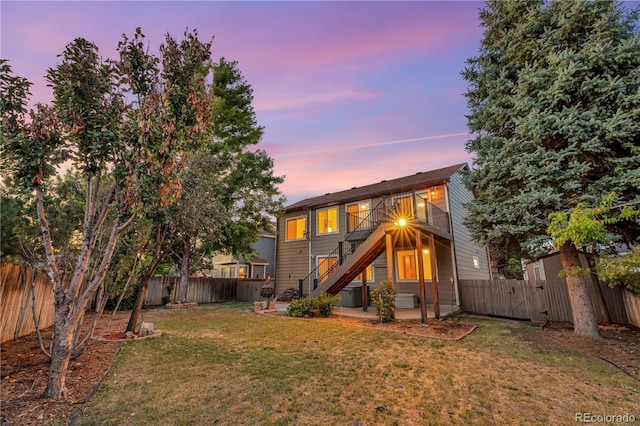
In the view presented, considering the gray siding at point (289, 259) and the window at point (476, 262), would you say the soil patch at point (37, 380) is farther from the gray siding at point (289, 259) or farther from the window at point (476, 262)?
the window at point (476, 262)

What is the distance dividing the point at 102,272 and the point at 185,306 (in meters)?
12.3

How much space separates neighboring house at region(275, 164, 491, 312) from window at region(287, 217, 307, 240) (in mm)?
64

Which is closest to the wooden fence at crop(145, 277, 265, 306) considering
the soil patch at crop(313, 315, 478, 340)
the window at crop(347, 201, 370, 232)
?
the window at crop(347, 201, 370, 232)

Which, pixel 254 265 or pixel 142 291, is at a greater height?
pixel 254 265

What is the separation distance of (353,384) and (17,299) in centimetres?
726

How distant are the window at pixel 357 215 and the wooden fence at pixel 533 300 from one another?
536 centimetres

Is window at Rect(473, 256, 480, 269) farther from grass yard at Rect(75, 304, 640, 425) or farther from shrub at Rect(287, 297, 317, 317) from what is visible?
shrub at Rect(287, 297, 317, 317)

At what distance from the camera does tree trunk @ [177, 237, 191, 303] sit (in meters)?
14.9

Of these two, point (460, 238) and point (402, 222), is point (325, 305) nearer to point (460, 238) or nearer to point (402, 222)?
point (402, 222)

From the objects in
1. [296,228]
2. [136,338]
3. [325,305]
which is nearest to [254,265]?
[296,228]

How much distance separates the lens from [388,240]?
9.54 meters

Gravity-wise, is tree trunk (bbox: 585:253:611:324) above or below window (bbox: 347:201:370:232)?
below

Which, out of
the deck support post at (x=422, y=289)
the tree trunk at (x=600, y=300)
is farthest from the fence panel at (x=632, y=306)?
the deck support post at (x=422, y=289)

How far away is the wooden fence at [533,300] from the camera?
26.9 ft
